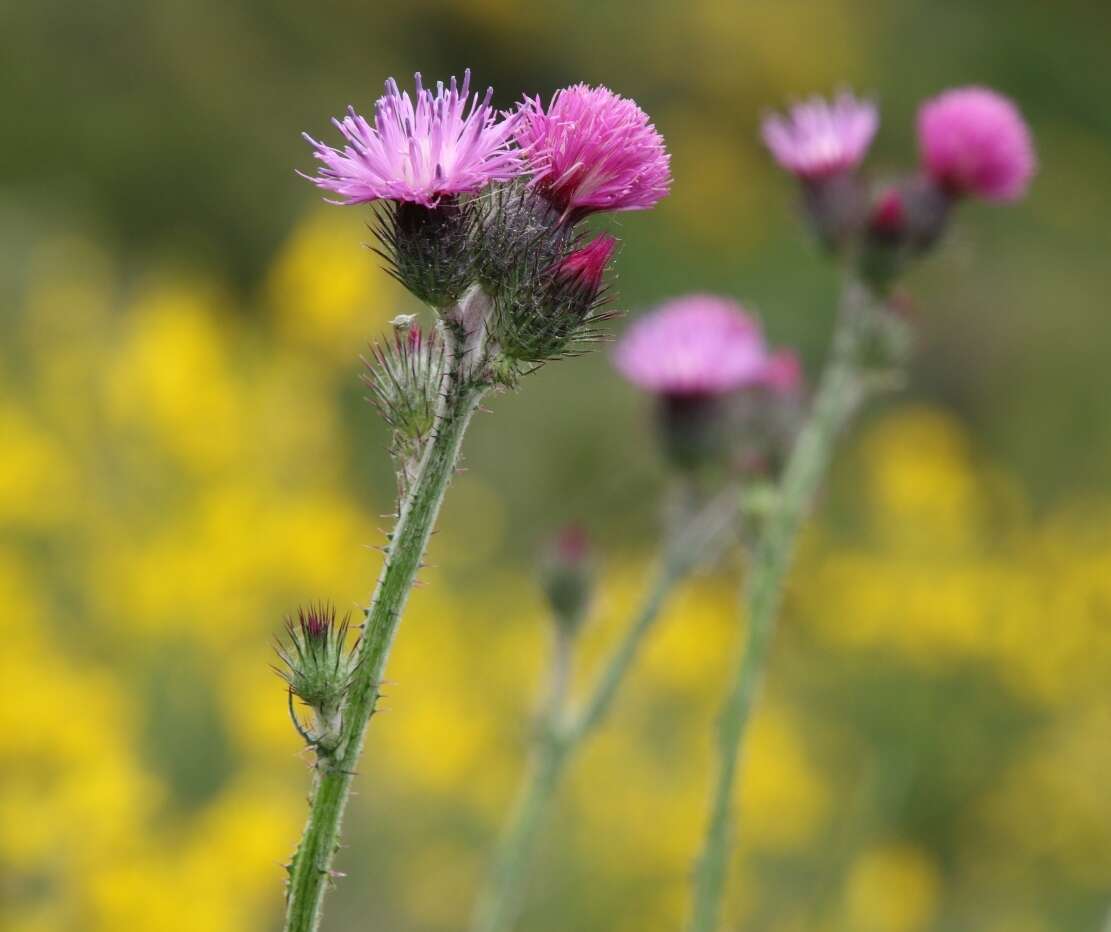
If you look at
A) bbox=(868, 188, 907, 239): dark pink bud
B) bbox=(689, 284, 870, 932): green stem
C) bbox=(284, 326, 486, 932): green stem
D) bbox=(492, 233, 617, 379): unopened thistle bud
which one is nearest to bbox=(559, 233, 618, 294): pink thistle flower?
bbox=(492, 233, 617, 379): unopened thistle bud

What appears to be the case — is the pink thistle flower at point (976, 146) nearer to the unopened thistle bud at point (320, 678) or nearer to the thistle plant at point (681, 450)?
the thistle plant at point (681, 450)

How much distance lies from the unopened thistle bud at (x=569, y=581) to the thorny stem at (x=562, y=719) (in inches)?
1.7

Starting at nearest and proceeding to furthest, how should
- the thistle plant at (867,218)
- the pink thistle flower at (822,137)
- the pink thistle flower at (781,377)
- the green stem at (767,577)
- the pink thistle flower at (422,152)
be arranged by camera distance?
the pink thistle flower at (422,152) < the green stem at (767,577) < the thistle plant at (867,218) < the pink thistle flower at (822,137) < the pink thistle flower at (781,377)

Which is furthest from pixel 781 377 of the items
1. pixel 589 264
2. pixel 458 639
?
pixel 458 639

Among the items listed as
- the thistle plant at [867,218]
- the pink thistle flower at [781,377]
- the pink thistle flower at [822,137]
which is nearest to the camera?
the thistle plant at [867,218]

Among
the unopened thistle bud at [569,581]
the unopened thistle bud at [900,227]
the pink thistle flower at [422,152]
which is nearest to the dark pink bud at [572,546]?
the unopened thistle bud at [569,581]

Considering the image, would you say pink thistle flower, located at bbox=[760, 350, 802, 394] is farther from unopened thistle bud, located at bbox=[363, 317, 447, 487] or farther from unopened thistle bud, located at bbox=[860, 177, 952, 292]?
unopened thistle bud, located at bbox=[363, 317, 447, 487]

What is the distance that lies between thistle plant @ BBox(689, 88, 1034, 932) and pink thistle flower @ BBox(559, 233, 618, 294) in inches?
40.9

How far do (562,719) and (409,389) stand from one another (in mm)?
1287

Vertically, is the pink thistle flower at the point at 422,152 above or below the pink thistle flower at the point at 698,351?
below

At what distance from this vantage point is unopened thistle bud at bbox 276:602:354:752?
1.21 metres

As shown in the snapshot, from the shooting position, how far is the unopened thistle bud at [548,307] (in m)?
1.22

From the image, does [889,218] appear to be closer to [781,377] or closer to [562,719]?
[781,377]

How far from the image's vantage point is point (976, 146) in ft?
7.61
